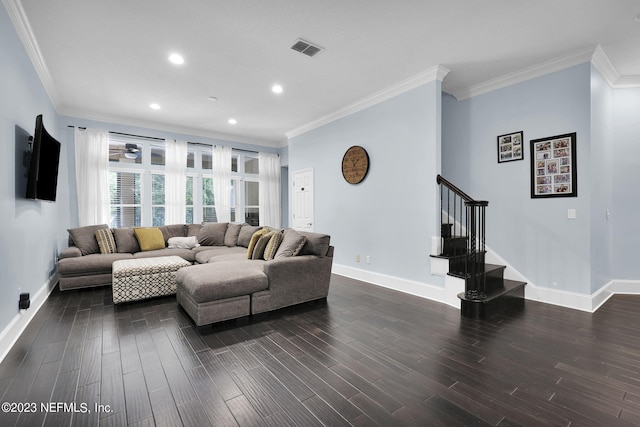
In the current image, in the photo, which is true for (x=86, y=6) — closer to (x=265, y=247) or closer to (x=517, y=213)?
(x=265, y=247)

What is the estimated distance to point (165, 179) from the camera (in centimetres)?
622

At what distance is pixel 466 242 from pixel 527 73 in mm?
2331

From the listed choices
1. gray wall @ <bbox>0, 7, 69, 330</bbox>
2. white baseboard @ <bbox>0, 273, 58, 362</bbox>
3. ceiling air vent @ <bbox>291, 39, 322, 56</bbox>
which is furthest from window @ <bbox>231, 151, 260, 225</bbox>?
ceiling air vent @ <bbox>291, 39, 322, 56</bbox>

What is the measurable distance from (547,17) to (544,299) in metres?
3.15

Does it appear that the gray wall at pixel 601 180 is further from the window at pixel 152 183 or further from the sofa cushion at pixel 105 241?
the sofa cushion at pixel 105 241

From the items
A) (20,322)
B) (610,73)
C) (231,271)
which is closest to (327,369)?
(231,271)

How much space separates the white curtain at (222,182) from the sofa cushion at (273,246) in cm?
330

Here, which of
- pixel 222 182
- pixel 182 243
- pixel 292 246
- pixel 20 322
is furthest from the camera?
pixel 222 182

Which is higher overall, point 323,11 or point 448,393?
point 323,11

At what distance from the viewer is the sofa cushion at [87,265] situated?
161 inches

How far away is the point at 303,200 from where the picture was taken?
20.6 ft

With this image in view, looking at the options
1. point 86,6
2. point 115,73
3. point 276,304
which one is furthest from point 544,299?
point 115,73

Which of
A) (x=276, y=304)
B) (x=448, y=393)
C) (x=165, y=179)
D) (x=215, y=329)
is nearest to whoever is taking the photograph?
(x=448, y=393)

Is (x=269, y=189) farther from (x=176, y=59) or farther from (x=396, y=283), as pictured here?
(x=396, y=283)
